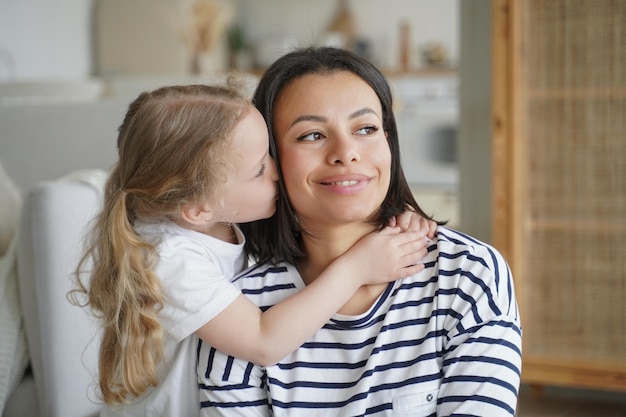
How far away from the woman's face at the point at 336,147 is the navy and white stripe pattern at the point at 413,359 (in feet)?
0.49

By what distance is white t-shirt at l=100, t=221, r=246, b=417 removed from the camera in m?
1.24

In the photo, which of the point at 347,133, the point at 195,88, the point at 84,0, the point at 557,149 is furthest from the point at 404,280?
the point at 84,0

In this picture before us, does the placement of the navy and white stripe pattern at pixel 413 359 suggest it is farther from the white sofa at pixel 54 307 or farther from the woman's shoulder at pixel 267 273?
the white sofa at pixel 54 307

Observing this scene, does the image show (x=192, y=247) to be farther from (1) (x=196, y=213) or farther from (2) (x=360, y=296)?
(2) (x=360, y=296)

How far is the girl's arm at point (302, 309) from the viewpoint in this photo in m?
1.22

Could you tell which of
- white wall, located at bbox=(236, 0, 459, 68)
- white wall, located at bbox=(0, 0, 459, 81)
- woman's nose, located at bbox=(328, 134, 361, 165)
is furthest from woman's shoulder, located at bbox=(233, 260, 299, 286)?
white wall, located at bbox=(0, 0, 459, 81)

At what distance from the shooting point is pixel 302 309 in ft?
4.00

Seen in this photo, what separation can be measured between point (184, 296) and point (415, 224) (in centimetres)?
39

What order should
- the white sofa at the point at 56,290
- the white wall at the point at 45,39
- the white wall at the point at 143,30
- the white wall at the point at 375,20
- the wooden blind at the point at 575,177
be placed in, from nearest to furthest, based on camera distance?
the white sofa at the point at 56,290 → the wooden blind at the point at 575,177 → the white wall at the point at 45,39 → the white wall at the point at 143,30 → the white wall at the point at 375,20

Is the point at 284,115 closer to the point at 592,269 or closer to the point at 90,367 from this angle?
the point at 90,367

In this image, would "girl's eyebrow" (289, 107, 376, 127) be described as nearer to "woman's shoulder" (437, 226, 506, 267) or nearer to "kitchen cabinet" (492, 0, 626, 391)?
"woman's shoulder" (437, 226, 506, 267)

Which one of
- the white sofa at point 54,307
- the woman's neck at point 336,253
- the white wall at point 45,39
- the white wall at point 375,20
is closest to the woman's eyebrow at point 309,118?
the woman's neck at point 336,253

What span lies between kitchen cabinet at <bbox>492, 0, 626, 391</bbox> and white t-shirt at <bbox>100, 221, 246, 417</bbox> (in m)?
1.11

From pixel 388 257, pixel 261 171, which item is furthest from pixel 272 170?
pixel 388 257
